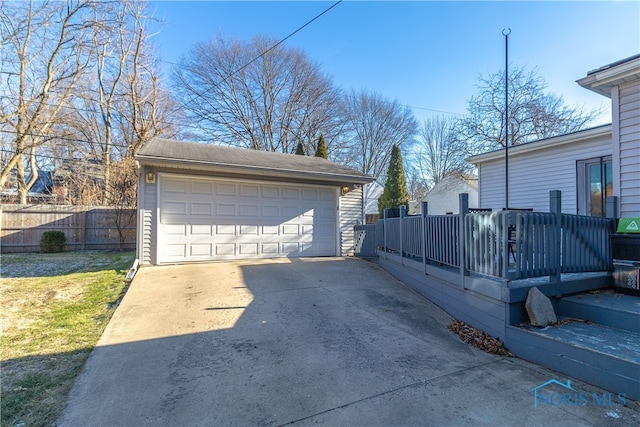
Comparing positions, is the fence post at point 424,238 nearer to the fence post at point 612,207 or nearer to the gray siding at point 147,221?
the fence post at point 612,207

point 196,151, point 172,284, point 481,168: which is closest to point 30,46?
point 196,151

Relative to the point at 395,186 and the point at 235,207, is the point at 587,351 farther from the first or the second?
the point at 395,186

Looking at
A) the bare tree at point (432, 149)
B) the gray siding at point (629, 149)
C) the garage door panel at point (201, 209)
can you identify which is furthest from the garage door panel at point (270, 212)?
the bare tree at point (432, 149)

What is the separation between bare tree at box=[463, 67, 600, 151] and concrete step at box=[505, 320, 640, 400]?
14319 mm

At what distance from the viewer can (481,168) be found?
9.56 metres

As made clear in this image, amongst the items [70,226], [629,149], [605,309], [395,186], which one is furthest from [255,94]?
[605,309]

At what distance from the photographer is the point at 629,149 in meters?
4.64

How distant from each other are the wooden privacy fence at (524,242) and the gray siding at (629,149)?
2.73ft

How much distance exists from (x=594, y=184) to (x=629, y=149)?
2958 millimetres

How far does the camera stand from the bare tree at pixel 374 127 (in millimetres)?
Answer: 24703

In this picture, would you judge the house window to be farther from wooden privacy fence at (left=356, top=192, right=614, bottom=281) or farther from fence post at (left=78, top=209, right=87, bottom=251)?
fence post at (left=78, top=209, right=87, bottom=251)

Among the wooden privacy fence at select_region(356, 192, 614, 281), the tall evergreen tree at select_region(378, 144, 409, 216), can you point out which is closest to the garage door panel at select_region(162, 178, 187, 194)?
the wooden privacy fence at select_region(356, 192, 614, 281)

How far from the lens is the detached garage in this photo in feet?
22.7

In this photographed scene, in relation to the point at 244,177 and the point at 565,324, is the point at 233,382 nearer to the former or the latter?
the point at 565,324
